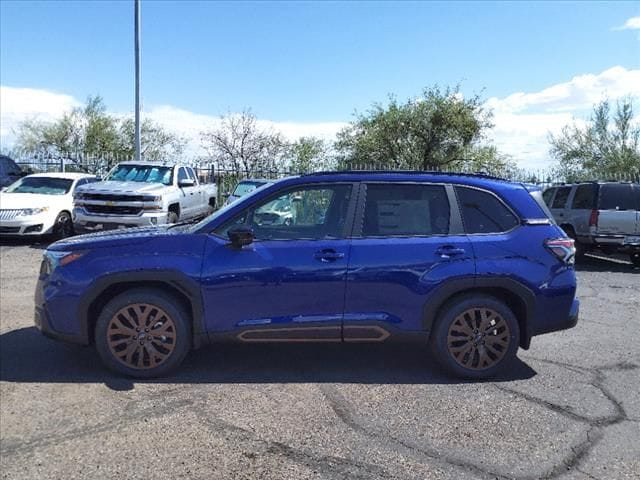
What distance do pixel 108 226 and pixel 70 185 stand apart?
281 centimetres

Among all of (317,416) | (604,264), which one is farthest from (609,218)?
(317,416)

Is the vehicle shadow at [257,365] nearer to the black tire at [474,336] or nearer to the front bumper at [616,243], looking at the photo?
the black tire at [474,336]

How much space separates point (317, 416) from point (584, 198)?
435 inches

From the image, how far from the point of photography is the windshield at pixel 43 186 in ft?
46.1

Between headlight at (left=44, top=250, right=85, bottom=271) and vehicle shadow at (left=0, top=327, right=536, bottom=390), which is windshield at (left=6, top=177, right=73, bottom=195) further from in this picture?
headlight at (left=44, top=250, right=85, bottom=271)

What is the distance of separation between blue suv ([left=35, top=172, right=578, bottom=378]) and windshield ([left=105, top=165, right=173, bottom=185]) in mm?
9052

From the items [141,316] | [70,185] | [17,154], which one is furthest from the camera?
[17,154]

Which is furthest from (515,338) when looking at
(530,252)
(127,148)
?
(127,148)

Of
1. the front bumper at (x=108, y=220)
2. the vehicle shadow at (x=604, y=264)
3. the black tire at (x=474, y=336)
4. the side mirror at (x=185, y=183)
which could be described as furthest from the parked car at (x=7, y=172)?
the black tire at (x=474, y=336)

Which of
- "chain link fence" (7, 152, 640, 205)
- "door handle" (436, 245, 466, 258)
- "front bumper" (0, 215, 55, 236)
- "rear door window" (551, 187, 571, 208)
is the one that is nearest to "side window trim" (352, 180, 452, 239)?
"door handle" (436, 245, 466, 258)

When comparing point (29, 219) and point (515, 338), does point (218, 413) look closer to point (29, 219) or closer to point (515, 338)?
point (515, 338)

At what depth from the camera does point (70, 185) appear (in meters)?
14.4

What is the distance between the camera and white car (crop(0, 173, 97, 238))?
12.7m

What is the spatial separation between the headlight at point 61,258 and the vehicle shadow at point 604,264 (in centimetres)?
1069
